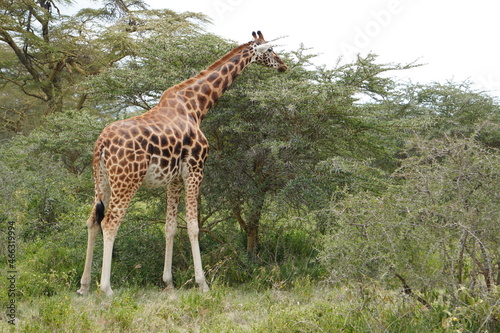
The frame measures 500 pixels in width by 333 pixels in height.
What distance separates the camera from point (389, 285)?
427cm

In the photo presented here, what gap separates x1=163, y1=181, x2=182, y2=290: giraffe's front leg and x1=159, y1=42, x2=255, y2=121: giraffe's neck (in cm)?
97

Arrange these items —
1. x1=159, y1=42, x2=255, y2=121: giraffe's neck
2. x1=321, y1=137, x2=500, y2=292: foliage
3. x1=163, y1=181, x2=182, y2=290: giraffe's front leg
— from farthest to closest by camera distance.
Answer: x1=159, y1=42, x2=255, y2=121: giraffe's neck → x1=163, y1=181, x2=182, y2=290: giraffe's front leg → x1=321, y1=137, x2=500, y2=292: foliage

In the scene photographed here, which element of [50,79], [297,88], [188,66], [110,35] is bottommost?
[297,88]

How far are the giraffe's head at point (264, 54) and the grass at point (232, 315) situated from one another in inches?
125

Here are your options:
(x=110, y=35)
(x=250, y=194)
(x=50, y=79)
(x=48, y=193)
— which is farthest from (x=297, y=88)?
(x=50, y=79)

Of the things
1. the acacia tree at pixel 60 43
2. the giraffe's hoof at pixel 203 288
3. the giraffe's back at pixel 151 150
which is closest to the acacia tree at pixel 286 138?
the giraffe's back at pixel 151 150

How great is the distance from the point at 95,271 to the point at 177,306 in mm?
2072

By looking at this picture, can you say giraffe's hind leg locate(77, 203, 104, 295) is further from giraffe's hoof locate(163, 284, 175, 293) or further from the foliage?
the foliage

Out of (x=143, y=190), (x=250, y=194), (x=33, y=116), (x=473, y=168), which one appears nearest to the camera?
(x=473, y=168)

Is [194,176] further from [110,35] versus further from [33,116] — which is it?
[33,116]

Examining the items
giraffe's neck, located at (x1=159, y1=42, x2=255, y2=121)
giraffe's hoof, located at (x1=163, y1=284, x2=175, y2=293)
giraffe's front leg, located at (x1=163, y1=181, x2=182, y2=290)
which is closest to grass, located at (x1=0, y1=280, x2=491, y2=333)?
giraffe's hoof, located at (x1=163, y1=284, x2=175, y2=293)

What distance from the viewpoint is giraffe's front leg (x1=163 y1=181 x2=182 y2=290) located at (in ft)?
18.1

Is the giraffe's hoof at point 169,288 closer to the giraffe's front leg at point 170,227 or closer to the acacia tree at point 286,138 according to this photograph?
the giraffe's front leg at point 170,227

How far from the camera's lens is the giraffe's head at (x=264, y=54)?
242 inches
